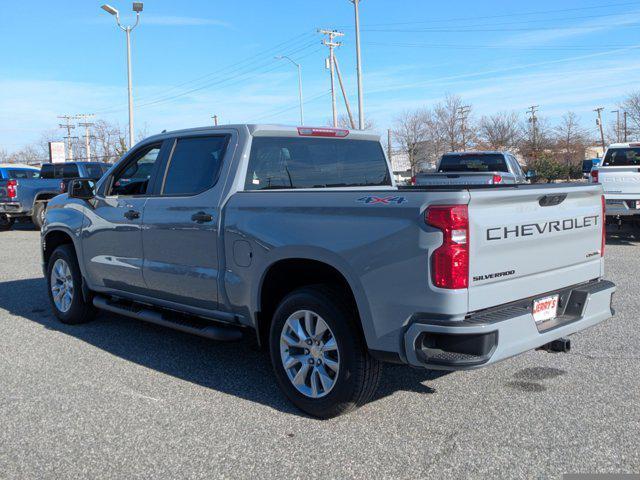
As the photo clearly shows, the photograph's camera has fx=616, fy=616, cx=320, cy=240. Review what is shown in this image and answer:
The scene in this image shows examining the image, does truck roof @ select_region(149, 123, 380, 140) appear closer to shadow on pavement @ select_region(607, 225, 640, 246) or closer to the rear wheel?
shadow on pavement @ select_region(607, 225, 640, 246)

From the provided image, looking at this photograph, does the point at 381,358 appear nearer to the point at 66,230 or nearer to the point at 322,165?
the point at 322,165

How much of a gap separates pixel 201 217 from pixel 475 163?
9.91 m

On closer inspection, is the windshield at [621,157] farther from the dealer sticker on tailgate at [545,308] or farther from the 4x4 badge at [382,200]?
the 4x4 badge at [382,200]

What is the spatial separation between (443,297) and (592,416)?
1444mm

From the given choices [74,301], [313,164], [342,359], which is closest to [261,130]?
[313,164]

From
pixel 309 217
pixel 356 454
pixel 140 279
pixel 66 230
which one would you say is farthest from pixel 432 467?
pixel 66 230

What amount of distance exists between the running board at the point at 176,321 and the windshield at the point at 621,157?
1060 cm

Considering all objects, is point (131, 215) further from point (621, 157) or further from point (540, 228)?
point (621, 157)

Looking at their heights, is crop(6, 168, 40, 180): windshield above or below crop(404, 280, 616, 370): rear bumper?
above

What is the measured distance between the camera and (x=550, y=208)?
152 inches

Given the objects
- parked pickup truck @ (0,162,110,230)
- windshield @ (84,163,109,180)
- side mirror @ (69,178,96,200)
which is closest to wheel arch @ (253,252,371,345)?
side mirror @ (69,178,96,200)

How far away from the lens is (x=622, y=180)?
37.9 ft

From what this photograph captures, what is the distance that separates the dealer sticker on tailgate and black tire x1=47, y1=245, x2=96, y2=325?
181 inches

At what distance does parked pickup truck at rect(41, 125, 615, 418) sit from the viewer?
3371mm
